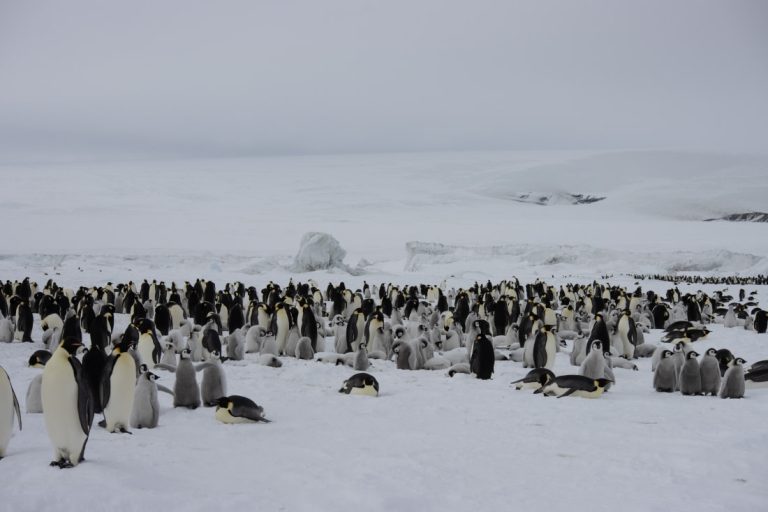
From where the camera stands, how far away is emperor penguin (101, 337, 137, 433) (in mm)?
5160

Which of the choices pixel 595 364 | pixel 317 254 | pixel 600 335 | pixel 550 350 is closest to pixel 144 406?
pixel 595 364

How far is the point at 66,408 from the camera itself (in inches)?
167

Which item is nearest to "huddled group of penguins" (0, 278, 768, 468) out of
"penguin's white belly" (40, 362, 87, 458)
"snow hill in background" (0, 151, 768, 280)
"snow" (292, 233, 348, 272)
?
"penguin's white belly" (40, 362, 87, 458)

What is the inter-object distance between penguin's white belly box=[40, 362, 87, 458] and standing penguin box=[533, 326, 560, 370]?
6.08m

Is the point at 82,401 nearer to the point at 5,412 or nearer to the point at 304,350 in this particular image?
the point at 5,412

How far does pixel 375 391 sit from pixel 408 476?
2.79 m

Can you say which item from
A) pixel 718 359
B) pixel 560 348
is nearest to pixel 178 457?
pixel 718 359

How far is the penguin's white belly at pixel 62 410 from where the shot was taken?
4.18 m

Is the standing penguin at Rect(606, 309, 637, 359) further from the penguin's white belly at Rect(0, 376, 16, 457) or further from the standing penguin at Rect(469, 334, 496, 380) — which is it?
the penguin's white belly at Rect(0, 376, 16, 457)

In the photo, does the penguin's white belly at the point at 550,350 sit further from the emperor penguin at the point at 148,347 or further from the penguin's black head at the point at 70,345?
the penguin's black head at the point at 70,345

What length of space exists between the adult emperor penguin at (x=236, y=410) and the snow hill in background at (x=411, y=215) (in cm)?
1810

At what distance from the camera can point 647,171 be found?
94000mm

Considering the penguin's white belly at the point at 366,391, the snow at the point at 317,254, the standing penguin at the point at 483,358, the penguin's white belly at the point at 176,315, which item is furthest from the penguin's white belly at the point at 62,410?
the snow at the point at 317,254

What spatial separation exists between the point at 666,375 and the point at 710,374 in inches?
16.2
